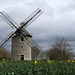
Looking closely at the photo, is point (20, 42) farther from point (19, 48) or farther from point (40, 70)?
point (40, 70)

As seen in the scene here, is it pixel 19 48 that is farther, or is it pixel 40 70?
pixel 19 48

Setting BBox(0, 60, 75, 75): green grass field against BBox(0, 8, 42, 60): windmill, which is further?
BBox(0, 8, 42, 60): windmill

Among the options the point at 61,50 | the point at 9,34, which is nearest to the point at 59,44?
the point at 61,50

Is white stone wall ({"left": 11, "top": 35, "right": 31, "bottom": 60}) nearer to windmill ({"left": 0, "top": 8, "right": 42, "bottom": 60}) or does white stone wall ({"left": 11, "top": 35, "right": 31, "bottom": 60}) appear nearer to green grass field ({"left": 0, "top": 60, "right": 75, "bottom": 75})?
windmill ({"left": 0, "top": 8, "right": 42, "bottom": 60})

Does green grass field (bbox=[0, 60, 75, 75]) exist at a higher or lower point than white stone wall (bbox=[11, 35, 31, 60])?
lower

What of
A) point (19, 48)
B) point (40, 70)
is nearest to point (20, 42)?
point (19, 48)

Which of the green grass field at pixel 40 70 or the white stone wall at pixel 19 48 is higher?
the white stone wall at pixel 19 48

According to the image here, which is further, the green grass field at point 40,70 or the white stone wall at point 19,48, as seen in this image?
the white stone wall at point 19,48

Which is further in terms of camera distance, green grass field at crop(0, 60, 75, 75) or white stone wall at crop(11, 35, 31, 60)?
white stone wall at crop(11, 35, 31, 60)

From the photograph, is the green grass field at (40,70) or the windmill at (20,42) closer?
the green grass field at (40,70)

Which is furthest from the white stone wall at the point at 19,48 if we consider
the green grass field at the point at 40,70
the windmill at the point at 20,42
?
the green grass field at the point at 40,70

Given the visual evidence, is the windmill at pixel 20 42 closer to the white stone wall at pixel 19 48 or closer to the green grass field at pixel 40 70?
the white stone wall at pixel 19 48

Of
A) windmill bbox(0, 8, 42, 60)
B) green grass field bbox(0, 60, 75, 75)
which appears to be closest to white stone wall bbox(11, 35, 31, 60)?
windmill bbox(0, 8, 42, 60)

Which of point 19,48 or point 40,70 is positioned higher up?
point 19,48
